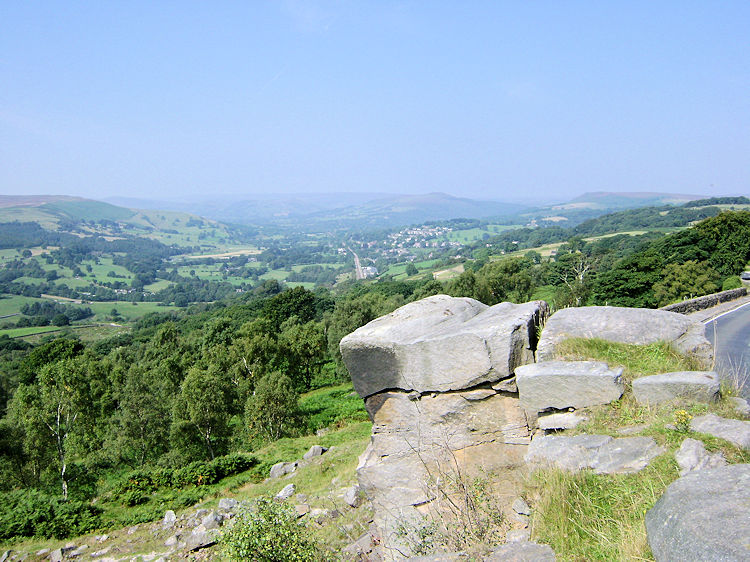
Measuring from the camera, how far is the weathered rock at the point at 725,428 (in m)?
6.27

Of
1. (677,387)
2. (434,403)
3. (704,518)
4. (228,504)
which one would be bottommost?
(228,504)

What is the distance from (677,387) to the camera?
781cm

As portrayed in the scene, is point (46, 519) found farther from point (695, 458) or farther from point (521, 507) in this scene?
point (695, 458)

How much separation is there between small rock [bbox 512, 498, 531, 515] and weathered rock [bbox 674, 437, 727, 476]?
216 cm

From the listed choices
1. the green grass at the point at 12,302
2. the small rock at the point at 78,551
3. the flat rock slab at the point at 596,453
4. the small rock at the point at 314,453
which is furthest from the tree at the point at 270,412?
the green grass at the point at 12,302

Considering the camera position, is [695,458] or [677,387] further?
[677,387]

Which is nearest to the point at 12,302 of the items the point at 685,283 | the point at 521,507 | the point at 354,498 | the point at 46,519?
the point at 46,519

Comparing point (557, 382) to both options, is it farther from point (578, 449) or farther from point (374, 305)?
point (374, 305)

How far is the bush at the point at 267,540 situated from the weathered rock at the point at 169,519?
923 centimetres

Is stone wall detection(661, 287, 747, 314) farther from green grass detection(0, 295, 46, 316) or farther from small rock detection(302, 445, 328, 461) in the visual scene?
green grass detection(0, 295, 46, 316)

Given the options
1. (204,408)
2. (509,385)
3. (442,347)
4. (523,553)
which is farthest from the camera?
(204,408)

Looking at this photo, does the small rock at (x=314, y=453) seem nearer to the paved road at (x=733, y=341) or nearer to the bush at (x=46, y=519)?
the bush at (x=46, y=519)

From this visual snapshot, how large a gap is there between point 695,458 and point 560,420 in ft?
8.11

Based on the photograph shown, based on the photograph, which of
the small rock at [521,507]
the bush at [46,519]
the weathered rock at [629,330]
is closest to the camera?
the small rock at [521,507]
